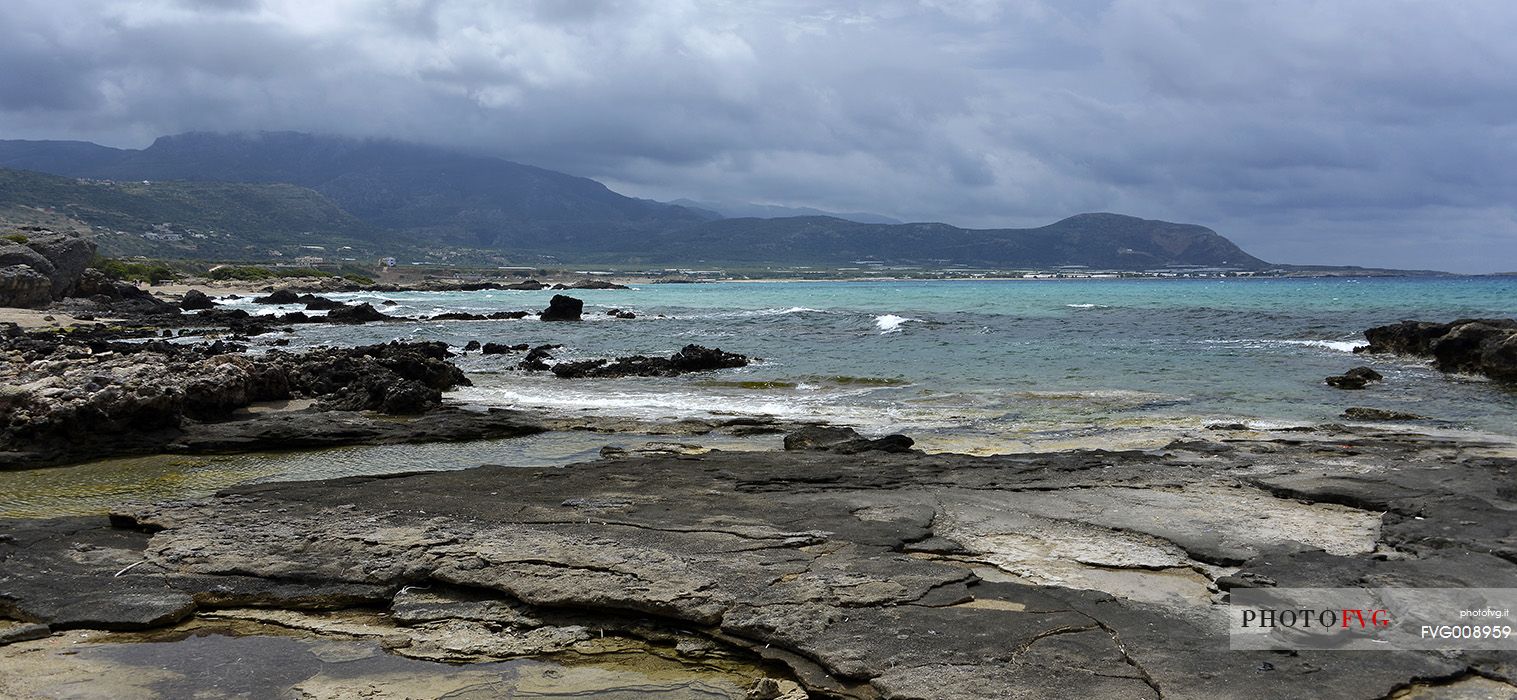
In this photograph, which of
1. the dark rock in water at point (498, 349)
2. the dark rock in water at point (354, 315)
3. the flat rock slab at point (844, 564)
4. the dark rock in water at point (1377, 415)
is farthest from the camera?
the dark rock in water at point (354, 315)

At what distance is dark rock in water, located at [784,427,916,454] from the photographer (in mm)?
12820

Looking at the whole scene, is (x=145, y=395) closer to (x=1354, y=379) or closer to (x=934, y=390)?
(x=934, y=390)

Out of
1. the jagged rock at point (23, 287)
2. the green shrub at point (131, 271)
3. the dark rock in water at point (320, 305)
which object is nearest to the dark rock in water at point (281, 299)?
the dark rock in water at point (320, 305)

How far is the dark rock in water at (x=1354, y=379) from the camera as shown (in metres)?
21.3

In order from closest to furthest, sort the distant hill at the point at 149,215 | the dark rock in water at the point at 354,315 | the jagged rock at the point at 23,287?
the jagged rock at the point at 23,287 < the dark rock in water at the point at 354,315 < the distant hill at the point at 149,215

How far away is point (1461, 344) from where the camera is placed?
25016mm

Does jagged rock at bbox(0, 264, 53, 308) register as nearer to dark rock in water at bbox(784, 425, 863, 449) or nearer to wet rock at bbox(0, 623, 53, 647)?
dark rock in water at bbox(784, 425, 863, 449)

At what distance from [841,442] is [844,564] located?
6.52 meters

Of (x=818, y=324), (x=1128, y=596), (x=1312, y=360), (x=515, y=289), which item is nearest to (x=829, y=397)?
(x=1128, y=596)

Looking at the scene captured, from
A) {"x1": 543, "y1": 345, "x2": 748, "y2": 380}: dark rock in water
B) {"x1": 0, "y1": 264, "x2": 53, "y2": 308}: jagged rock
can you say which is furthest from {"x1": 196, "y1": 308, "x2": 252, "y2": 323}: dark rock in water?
{"x1": 543, "y1": 345, "x2": 748, "y2": 380}: dark rock in water

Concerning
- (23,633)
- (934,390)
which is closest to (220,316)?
(934,390)

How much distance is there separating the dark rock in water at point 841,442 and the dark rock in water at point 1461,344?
18.0 m

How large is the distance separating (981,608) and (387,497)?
6015 mm

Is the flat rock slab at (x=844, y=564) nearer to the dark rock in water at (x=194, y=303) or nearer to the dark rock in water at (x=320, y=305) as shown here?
the dark rock in water at (x=194, y=303)
